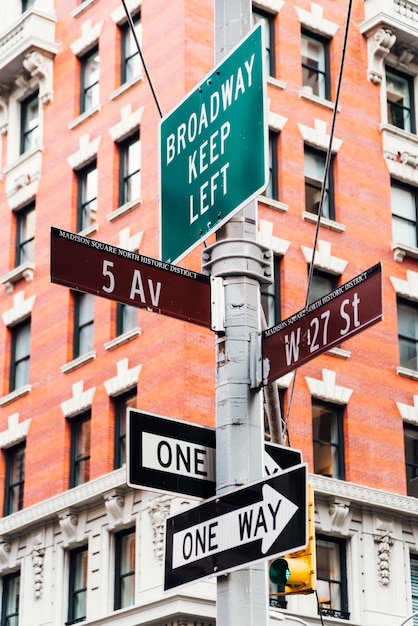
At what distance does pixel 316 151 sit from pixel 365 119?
194 cm

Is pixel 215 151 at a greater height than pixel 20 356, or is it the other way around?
pixel 20 356

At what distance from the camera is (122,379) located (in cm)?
2880

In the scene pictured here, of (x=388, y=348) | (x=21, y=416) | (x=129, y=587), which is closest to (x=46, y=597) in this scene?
(x=129, y=587)

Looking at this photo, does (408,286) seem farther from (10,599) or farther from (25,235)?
(10,599)

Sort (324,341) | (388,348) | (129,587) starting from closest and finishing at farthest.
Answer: (324,341) < (129,587) < (388,348)

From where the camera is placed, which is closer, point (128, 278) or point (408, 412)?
point (128, 278)

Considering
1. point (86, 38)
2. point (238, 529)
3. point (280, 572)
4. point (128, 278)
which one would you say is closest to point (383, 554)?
point (86, 38)

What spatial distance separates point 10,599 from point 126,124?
11980 millimetres

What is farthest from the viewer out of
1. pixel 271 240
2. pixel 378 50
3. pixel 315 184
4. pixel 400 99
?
pixel 400 99

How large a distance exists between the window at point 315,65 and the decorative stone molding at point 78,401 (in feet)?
31.7

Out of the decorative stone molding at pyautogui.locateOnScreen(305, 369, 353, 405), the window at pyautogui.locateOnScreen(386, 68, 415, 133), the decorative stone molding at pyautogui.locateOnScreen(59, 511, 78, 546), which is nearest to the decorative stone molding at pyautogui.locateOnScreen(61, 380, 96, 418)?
the decorative stone molding at pyautogui.locateOnScreen(59, 511, 78, 546)

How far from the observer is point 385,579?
2788cm

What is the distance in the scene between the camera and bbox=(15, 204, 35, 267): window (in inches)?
1335

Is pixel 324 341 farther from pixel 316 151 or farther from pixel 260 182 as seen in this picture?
pixel 316 151
